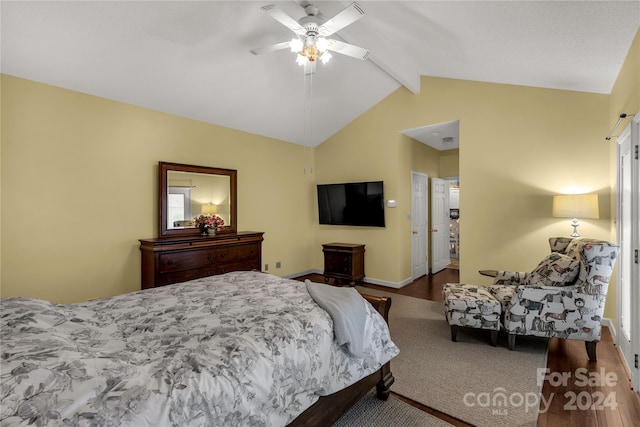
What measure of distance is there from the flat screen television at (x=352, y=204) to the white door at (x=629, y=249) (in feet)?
9.60

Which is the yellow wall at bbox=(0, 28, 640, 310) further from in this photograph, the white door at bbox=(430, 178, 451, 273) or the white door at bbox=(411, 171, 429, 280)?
the white door at bbox=(430, 178, 451, 273)

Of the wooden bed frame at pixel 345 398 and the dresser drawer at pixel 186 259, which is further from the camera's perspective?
the dresser drawer at pixel 186 259

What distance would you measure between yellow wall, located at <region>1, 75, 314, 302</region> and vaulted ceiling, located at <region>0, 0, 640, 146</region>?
24 cm

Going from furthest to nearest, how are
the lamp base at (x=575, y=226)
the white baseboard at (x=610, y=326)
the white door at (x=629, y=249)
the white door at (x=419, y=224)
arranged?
the white door at (x=419, y=224)
the lamp base at (x=575, y=226)
the white baseboard at (x=610, y=326)
the white door at (x=629, y=249)

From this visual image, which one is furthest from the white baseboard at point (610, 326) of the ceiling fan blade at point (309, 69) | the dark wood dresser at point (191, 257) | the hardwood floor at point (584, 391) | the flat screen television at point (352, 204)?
the ceiling fan blade at point (309, 69)

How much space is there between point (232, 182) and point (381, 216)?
99.1 inches

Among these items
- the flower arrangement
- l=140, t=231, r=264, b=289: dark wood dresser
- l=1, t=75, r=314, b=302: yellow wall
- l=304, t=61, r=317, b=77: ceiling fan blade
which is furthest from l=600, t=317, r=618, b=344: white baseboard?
l=1, t=75, r=314, b=302: yellow wall

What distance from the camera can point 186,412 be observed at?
3.46 ft

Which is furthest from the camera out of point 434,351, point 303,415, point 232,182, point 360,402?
point 232,182

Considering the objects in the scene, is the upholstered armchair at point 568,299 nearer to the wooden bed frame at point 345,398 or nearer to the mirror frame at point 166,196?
the wooden bed frame at point 345,398

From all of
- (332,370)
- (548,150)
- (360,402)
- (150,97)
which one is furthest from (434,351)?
(150,97)

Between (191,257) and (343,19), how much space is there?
119 inches

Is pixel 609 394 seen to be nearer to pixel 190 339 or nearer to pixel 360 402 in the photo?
pixel 360 402

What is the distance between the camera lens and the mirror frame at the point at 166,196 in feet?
13.0
